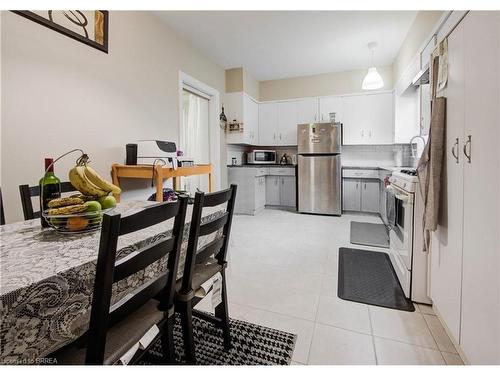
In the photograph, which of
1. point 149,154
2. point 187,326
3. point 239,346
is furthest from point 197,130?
point 187,326

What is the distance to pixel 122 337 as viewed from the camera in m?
0.83

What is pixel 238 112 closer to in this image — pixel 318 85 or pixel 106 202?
pixel 318 85

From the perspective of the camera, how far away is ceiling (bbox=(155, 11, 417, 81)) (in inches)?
115

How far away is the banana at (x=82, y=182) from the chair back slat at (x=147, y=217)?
1.75 ft

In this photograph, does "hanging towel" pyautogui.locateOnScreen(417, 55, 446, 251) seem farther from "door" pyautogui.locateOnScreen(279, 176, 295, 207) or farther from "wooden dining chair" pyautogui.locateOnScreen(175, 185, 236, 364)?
"door" pyautogui.locateOnScreen(279, 176, 295, 207)

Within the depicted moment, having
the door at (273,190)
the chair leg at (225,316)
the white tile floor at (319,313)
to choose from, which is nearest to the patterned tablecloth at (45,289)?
the chair leg at (225,316)

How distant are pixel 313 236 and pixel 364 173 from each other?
1.83 meters

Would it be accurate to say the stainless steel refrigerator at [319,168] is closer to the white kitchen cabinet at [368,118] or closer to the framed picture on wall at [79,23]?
the white kitchen cabinet at [368,118]

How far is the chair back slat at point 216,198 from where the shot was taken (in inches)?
42.6

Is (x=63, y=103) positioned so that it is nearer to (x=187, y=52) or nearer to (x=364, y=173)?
(x=187, y=52)

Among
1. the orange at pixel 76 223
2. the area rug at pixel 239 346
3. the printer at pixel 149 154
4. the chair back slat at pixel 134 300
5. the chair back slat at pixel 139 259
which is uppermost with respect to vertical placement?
the printer at pixel 149 154

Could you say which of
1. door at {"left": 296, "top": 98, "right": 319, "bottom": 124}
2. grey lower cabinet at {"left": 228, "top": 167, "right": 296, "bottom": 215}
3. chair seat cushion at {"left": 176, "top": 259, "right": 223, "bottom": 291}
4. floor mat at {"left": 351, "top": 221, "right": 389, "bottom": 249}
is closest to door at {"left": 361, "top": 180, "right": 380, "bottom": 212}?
floor mat at {"left": 351, "top": 221, "right": 389, "bottom": 249}

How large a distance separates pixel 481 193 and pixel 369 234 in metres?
2.50

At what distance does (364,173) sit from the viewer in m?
4.53
